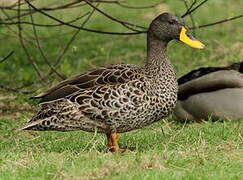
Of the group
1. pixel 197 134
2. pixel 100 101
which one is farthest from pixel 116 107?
pixel 197 134

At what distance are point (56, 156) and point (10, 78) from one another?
5.84 meters

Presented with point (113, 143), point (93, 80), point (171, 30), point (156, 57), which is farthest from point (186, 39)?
point (113, 143)

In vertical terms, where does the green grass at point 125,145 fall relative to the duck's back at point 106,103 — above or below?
below

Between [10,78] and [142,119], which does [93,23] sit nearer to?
[10,78]

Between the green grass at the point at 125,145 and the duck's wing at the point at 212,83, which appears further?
the duck's wing at the point at 212,83

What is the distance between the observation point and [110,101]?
6.73 metres

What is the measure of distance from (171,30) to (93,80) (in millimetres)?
883

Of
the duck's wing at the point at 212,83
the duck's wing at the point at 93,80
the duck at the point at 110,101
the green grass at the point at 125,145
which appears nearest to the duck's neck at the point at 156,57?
the duck at the point at 110,101

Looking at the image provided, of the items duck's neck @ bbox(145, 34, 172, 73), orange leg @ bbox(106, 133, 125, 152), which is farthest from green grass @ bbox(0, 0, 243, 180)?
duck's neck @ bbox(145, 34, 172, 73)

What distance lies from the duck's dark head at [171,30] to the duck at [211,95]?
6.00 feet

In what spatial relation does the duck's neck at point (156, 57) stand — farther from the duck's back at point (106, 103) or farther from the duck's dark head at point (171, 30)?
the duck's back at point (106, 103)

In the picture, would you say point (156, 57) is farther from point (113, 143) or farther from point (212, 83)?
point (212, 83)

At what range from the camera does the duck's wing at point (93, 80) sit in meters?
6.88

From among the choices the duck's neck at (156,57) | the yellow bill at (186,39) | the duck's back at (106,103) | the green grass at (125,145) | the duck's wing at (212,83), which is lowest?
the green grass at (125,145)
